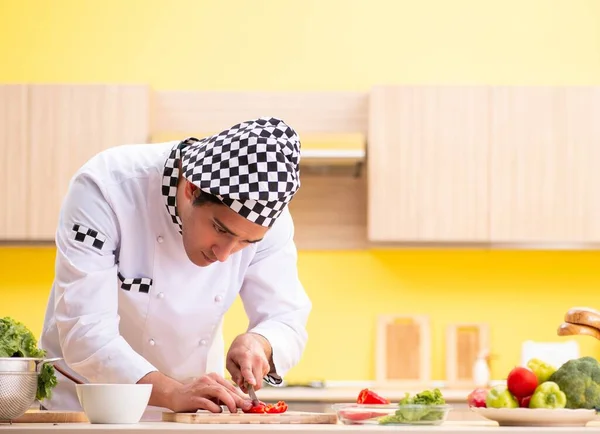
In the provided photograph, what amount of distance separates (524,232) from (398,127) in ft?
2.44

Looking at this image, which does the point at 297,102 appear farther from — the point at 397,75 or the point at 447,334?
the point at 447,334

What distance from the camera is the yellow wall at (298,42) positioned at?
4.81m

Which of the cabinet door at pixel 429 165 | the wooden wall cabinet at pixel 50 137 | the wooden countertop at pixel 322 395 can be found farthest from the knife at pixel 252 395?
the wooden wall cabinet at pixel 50 137

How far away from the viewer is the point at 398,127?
4.44 meters

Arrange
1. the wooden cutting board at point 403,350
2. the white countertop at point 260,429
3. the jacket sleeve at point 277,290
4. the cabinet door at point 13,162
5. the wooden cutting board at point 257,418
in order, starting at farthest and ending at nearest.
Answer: the wooden cutting board at point 403,350
the cabinet door at point 13,162
the jacket sleeve at point 277,290
the wooden cutting board at point 257,418
the white countertop at point 260,429

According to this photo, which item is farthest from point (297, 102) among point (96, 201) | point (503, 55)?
point (96, 201)

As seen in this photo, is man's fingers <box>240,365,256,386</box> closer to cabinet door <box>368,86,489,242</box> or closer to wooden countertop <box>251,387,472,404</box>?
wooden countertop <box>251,387,472,404</box>

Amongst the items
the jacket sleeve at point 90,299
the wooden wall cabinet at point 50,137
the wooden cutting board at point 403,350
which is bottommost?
the wooden cutting board at point 403,350

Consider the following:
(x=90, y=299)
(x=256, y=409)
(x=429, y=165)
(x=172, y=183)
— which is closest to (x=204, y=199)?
(x=172, y=183)

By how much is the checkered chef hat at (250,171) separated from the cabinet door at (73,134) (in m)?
2.40

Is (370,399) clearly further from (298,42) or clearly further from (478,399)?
(298,42)

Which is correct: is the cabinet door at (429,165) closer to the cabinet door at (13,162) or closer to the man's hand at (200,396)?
the cabinet door at (13,162)

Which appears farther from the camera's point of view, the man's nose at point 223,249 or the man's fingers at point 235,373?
the man's fingers at point 235,373

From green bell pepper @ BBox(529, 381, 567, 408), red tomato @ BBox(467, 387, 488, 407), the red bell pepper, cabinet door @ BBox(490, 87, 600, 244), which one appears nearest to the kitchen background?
cabinet door @ BBox(490, 87, 600, 244)
